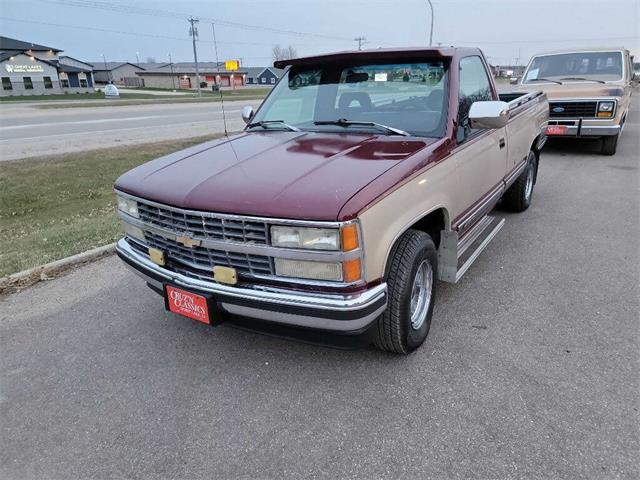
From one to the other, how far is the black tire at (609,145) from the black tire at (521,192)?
183 inches

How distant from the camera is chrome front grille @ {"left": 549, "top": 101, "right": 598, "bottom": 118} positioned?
29.6 feet

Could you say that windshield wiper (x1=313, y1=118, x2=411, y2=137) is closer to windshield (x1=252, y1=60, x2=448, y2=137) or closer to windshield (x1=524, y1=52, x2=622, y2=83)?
windshield (x1=252, y1=60, x2=448, y2=137)

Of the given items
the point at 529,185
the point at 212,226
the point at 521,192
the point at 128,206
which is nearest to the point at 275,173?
the point at 212,226

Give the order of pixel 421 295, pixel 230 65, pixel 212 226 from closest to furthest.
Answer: pixel 212 226 → pixel 421 295 → pixel 230 65

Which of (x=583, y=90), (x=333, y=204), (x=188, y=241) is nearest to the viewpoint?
(x=333, y=204)

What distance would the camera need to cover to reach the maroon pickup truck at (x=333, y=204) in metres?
2.38

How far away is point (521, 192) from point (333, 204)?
170 inches

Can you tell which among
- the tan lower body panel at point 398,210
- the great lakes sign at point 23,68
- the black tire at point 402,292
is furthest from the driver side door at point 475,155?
the great lakes sign at point 23,68

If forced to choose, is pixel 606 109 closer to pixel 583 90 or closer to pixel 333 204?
pixel 583 90

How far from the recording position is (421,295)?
3160mm

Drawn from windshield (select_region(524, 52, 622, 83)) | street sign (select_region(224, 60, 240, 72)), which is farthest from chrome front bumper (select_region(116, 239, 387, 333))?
windshield (select_region(524, 52, 622, 83))

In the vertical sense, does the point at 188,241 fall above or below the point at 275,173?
below

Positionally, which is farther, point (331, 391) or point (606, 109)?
point (606, 109)

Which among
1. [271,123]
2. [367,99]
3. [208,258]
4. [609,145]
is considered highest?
[367,99]
